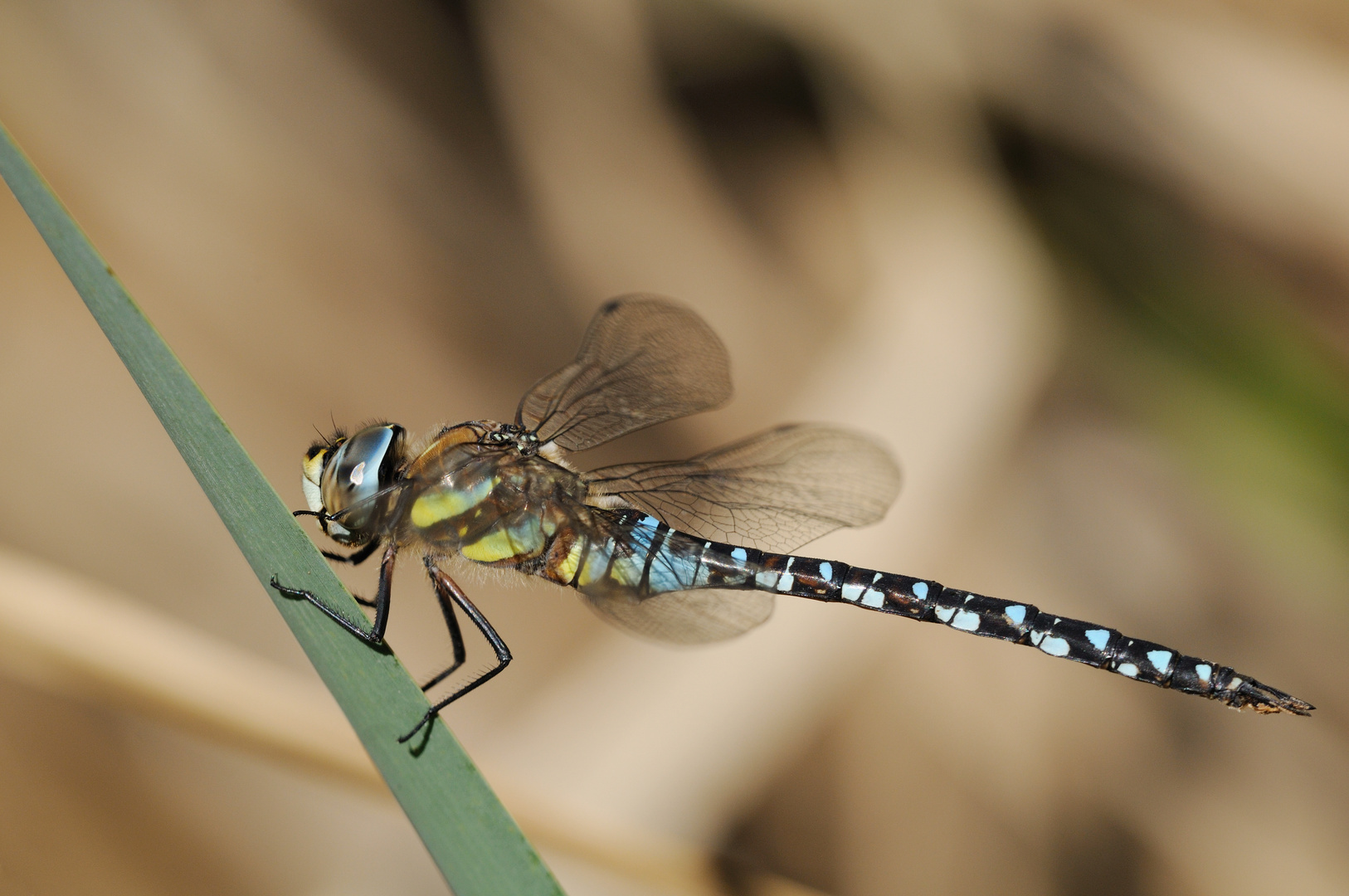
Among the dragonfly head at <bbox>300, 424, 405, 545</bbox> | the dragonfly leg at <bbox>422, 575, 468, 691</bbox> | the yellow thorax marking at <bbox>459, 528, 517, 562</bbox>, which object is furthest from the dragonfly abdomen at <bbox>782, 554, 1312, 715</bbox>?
the dragonfly head at <bbox>300, 424, 405, 545</bbox>

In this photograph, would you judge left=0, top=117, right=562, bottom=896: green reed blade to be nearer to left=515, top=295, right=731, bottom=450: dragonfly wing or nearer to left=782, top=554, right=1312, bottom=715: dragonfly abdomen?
left=515, top=295, right=731, bottom=450: dragonfly wing

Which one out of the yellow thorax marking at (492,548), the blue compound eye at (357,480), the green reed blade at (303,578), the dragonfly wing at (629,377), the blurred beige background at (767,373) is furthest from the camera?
the blurred beige background at (767,373)

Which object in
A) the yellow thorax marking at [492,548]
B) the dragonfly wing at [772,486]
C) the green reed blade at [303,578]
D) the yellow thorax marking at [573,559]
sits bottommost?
the green reed blade at [303,578]

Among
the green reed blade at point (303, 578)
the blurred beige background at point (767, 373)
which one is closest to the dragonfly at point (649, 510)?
the blurred beige background at point (767, 373)

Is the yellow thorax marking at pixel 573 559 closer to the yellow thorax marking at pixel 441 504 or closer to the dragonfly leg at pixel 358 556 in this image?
the yellow thorax marking at pixel 441 504

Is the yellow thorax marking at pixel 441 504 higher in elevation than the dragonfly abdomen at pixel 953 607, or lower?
lower

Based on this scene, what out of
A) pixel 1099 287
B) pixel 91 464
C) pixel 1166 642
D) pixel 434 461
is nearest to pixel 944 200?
pixel 1099 287

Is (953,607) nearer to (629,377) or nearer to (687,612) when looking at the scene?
(687,612)

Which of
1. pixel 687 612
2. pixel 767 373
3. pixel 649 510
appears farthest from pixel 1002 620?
pixel 767 373
